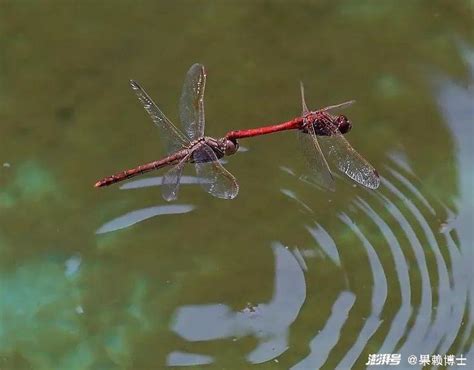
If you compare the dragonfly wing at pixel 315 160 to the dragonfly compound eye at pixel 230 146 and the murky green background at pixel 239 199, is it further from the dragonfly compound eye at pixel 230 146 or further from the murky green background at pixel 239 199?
the dragonfly compound eye at pixel 230 146

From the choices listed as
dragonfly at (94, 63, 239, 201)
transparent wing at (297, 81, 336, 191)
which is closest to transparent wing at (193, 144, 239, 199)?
dragonfly at (94, 63, 239, 201)

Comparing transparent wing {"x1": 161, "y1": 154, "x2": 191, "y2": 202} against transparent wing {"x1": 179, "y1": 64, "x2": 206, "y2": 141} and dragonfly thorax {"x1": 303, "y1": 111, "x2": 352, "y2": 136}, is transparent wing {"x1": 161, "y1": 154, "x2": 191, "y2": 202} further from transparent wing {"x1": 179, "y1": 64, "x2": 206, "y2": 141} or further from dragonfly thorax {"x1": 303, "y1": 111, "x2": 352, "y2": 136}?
dragonfly thorax {"x1": 303, "y1": 111, "x2": 352, "y2": 136}

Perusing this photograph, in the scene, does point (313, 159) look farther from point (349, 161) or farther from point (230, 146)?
point (230, 146)

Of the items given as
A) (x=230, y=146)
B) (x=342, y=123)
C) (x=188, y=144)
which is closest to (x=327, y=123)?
(x=342, y=123)

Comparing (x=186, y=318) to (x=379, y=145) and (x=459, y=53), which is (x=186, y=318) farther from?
(x=459, y=53)

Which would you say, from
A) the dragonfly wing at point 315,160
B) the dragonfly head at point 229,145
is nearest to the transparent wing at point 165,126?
the dragonfly head at point 229,145

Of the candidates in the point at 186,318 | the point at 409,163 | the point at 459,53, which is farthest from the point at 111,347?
the point at 459,53
